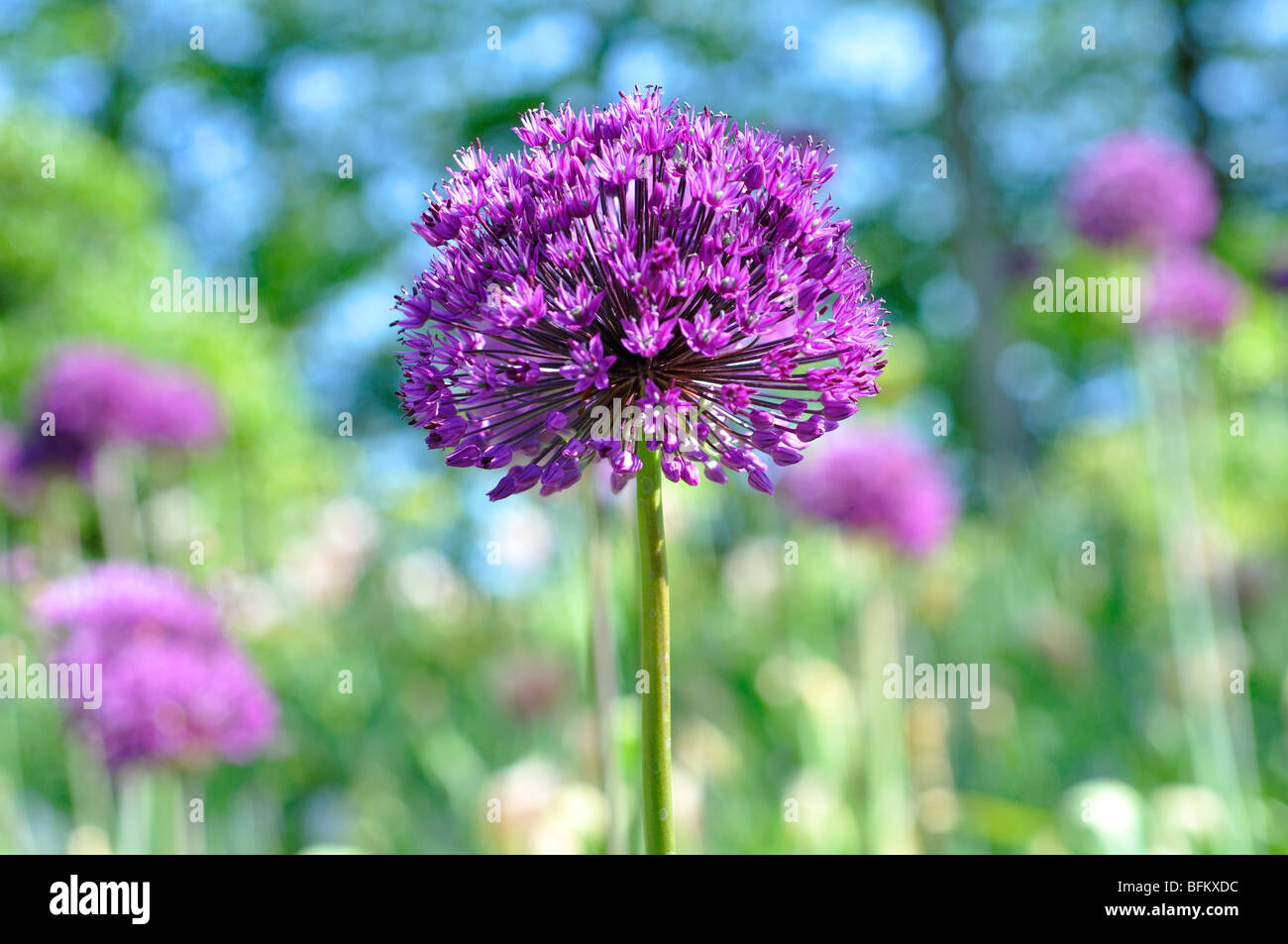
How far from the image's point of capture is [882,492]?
3.60 m

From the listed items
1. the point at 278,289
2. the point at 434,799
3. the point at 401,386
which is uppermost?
the point at 278,289

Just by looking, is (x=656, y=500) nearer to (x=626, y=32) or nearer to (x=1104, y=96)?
(x=626, y=32)

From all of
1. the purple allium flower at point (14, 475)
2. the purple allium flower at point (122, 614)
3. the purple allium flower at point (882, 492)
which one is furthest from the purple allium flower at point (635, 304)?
the purple allium flower at point (14, 475)

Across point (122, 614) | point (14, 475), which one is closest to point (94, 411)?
point (14, 475)

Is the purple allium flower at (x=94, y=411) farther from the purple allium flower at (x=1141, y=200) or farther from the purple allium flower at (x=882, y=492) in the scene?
the purple allium flower at (x=1141, y=200)

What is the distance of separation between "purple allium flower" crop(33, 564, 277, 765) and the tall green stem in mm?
1855

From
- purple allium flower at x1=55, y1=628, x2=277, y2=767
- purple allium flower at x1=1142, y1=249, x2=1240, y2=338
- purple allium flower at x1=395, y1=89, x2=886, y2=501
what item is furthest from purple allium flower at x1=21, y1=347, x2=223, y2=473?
purple allium flower at x1=1142, y1=249, x2=1240, y2=338

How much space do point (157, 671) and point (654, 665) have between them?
1.94 metres

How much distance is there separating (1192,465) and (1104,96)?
11841 millimetres

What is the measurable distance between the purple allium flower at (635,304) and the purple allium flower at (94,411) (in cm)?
332

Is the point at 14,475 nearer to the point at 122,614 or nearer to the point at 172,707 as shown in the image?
the point at 122,614

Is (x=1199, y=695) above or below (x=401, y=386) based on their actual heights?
below

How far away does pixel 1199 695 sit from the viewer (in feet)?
10.8

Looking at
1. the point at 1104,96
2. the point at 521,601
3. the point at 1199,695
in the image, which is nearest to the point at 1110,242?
the point at 1199,695
